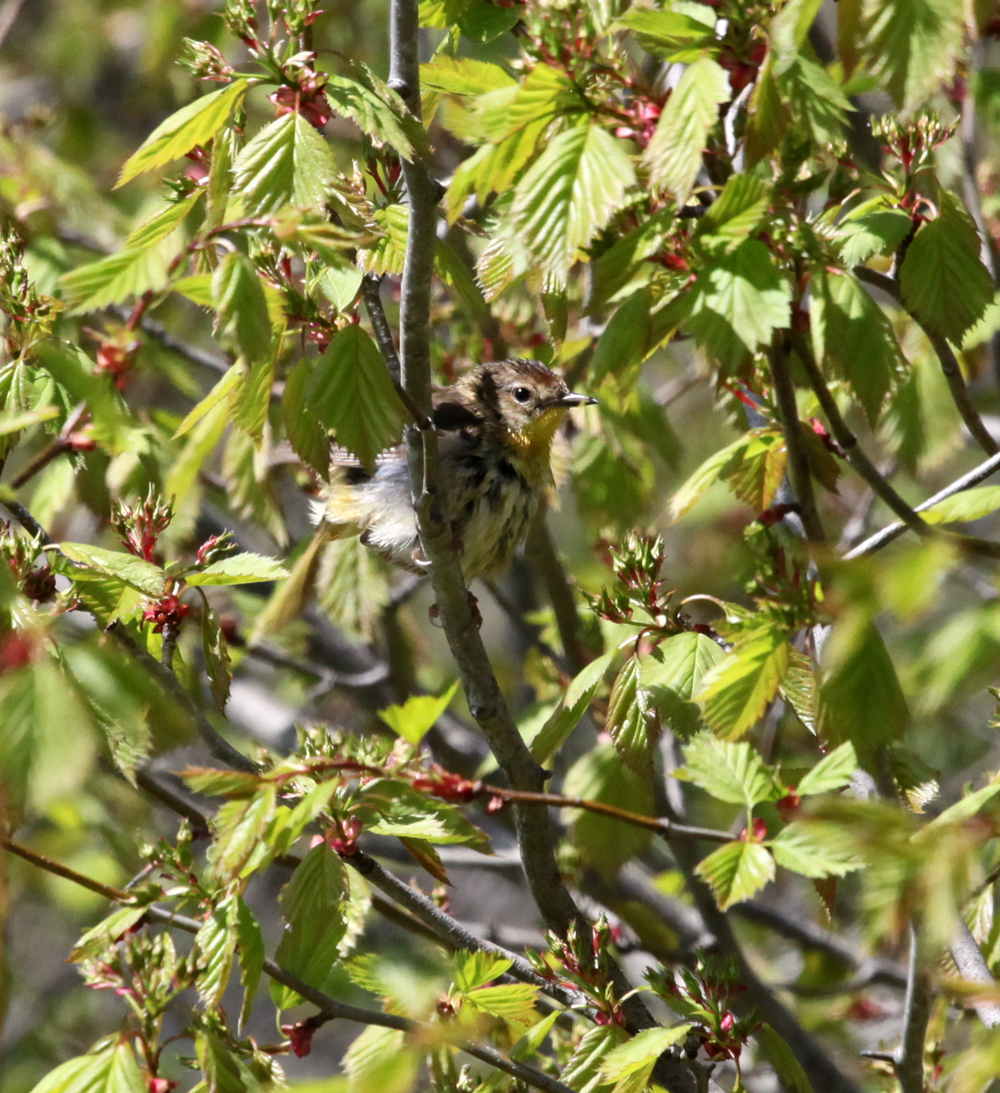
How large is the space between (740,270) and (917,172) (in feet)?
2.65

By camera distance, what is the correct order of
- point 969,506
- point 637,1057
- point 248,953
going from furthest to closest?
point 637,1057 → point 248,953 → point 969,506

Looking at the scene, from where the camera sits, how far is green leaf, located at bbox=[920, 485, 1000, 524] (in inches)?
83.5

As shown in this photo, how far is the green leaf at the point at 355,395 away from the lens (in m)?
2.51

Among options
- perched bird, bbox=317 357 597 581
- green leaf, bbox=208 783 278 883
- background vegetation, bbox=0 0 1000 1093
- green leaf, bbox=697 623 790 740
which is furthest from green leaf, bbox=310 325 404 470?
perched bird, bbox=317 357 597 581

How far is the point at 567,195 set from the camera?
7.39 feet

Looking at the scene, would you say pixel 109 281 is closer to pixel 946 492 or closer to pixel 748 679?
pixel 748 679

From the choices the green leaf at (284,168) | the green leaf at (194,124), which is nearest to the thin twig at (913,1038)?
the green leaf at (284,168)

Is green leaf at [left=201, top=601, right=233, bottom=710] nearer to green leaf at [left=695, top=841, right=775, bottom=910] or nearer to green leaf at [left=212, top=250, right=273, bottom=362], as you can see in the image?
green leaf at [left=212, top=250, right=273, bottom=362]

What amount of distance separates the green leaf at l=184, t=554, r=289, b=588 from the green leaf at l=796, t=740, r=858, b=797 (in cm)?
122

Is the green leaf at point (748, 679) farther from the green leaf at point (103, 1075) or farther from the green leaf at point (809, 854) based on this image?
the green leaf at point (103, 1075)

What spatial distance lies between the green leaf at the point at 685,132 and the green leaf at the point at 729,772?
111 cm

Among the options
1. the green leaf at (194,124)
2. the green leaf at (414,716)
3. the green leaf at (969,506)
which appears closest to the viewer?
the green leaf at (969,506)

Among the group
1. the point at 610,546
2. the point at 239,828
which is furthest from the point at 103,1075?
the point at 610,546

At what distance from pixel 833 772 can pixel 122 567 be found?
1621 mm
